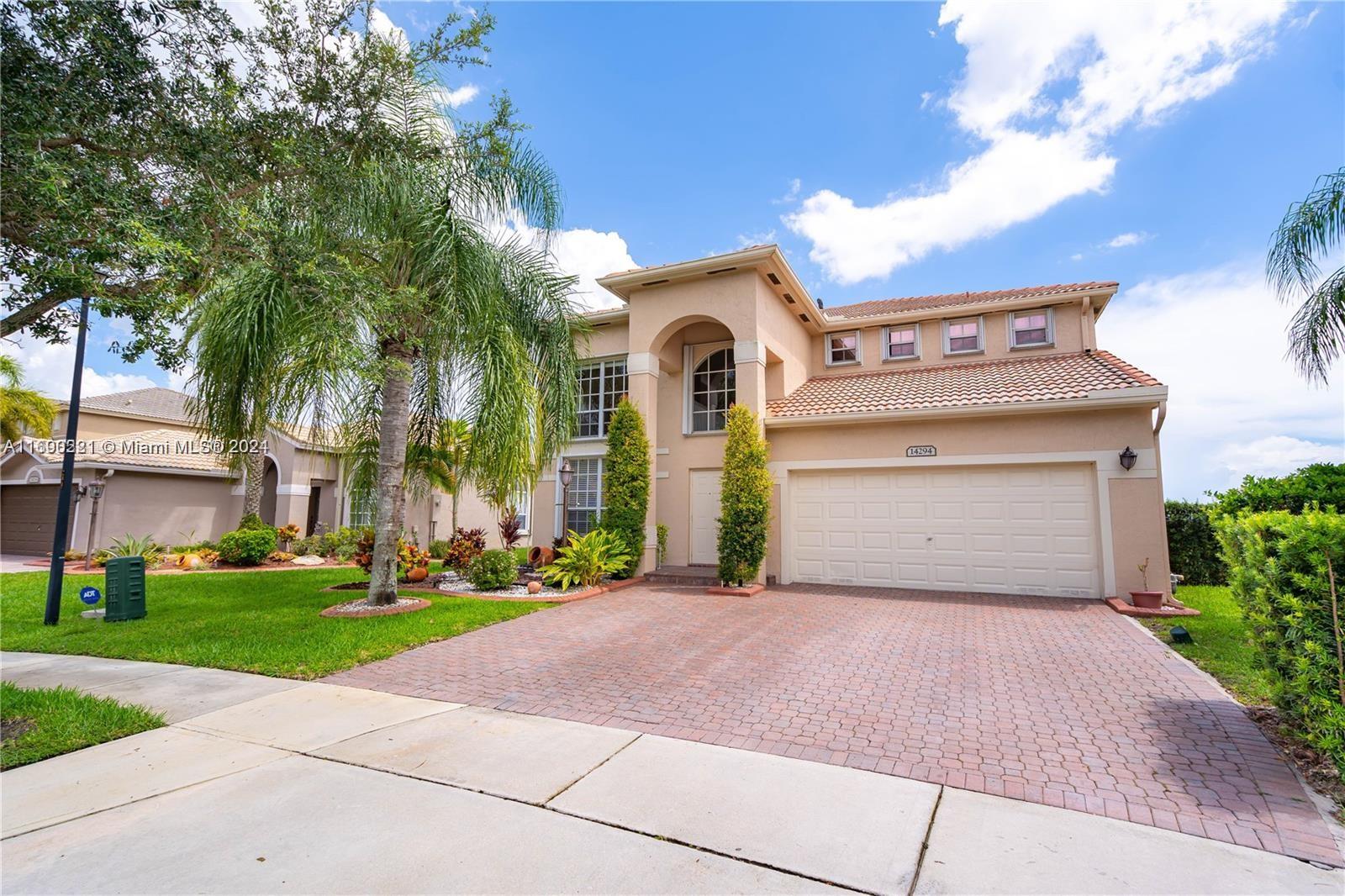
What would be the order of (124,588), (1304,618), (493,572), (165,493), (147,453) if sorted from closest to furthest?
1. (1304,618)
2. (124,588)
3. (493,572)
4. (165,493)
5. (147,453)

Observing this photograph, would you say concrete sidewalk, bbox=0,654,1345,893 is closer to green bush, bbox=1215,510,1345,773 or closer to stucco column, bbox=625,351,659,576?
green bush, bbox=1215,510,1345,773

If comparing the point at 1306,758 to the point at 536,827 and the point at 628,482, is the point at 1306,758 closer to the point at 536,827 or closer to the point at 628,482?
the point at 536,827

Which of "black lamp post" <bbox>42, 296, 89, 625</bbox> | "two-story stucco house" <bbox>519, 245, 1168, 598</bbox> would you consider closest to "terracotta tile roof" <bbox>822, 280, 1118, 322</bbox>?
"two-story stucco house" <bbox>519, 245, 1168, 598</bbox>

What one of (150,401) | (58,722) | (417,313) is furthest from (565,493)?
(150,401)

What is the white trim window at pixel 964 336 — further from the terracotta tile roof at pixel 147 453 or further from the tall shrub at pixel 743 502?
the terracotta tile roof at pixel 147 453

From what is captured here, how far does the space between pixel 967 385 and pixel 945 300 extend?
15.6ft

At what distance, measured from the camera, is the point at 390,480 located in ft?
31.3

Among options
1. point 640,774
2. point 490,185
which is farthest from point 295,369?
point 640,774

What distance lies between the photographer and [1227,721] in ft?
15.8

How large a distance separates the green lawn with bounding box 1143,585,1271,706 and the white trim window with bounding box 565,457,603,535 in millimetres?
11431

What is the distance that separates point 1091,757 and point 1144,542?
8.18 metres

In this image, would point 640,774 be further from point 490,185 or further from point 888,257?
point 888,257

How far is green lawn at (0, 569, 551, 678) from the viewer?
6.74 meters

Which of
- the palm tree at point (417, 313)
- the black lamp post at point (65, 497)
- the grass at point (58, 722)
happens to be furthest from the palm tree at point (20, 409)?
the grass at point (58, 722)
